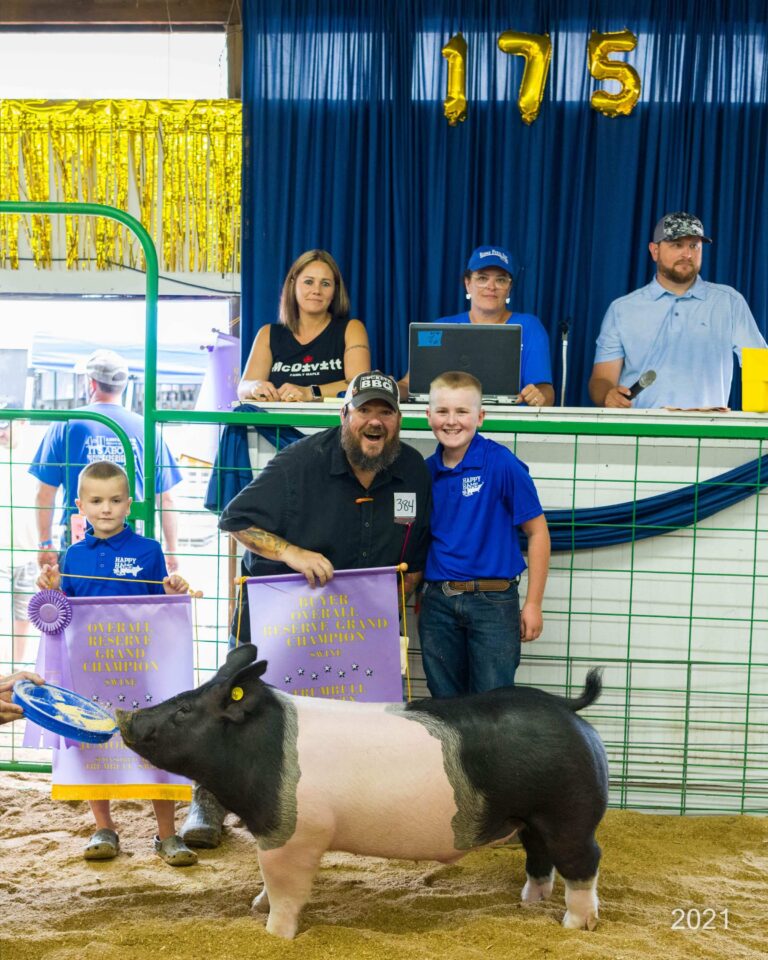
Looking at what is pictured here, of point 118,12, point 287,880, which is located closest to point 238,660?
point 287,880

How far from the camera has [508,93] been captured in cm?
545

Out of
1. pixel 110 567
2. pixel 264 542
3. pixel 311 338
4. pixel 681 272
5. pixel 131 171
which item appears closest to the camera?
pixel 264 542

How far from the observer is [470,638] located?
3.45m

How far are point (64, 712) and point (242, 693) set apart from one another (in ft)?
1.73

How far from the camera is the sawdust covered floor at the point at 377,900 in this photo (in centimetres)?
271

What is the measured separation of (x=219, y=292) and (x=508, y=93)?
1.79m

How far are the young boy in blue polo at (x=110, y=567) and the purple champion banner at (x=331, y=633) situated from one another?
32 cm

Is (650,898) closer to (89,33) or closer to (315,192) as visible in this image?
(315,192)

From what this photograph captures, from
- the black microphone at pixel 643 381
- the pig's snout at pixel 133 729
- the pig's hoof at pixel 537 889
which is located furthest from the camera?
the black microphone at pixel 643 381

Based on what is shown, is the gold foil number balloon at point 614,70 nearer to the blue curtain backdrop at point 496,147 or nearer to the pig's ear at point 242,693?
the blue curtain backdrop at point 496,147

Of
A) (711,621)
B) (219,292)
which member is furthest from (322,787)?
(219,292)

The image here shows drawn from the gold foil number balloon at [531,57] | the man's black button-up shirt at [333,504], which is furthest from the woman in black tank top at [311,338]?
the gold foil number balloon at [531,57]

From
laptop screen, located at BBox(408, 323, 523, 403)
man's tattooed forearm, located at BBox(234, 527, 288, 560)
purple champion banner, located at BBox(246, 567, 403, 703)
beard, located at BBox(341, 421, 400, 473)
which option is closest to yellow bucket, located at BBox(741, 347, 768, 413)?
laptop screen, located at BBox(408, 323, 523, 403)

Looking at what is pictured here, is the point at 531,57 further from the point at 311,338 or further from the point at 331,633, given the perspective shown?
the point at 331,633
